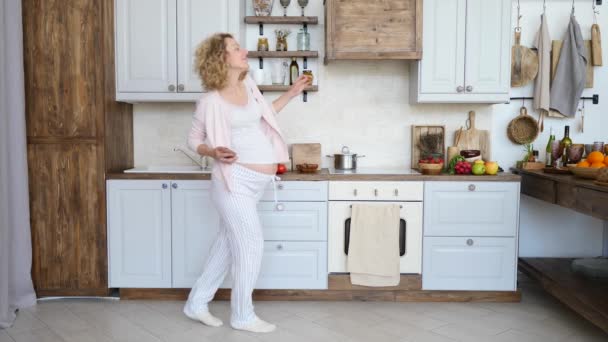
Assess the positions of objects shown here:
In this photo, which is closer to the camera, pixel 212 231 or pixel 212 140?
pixel 212 140

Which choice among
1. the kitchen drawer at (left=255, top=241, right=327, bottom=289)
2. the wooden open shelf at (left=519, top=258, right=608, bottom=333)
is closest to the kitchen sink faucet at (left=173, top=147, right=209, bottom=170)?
the kitchen drawer at (left=255, top=241, right=327, bottom=289)

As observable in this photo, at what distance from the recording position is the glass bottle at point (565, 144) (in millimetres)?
3529

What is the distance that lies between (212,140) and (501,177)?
184 centimetres

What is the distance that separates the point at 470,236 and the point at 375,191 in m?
0.67

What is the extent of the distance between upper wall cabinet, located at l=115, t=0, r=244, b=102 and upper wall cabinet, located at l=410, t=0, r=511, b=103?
1.28 meters

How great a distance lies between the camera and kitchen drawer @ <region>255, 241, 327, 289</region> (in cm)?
344

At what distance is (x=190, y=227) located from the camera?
3.46 m

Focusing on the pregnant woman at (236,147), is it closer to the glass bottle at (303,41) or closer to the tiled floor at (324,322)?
the tiled floor at (324,322)

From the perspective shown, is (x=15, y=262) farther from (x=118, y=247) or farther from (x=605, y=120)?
(x=605, y=120)

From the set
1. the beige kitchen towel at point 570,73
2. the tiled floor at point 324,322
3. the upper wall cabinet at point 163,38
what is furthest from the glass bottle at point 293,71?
the beige kitchen towel at point 570,73

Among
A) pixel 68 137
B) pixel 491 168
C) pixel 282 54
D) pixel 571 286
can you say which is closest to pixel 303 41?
pixel 282 54

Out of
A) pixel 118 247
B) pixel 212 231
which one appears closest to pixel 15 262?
pixel 118 247

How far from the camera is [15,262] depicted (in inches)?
129

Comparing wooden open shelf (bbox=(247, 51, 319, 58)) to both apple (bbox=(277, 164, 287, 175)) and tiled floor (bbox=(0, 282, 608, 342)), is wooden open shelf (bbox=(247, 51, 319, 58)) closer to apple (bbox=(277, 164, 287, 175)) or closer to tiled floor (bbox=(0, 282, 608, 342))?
apple (bbox=(277, 164, 287, 175))
